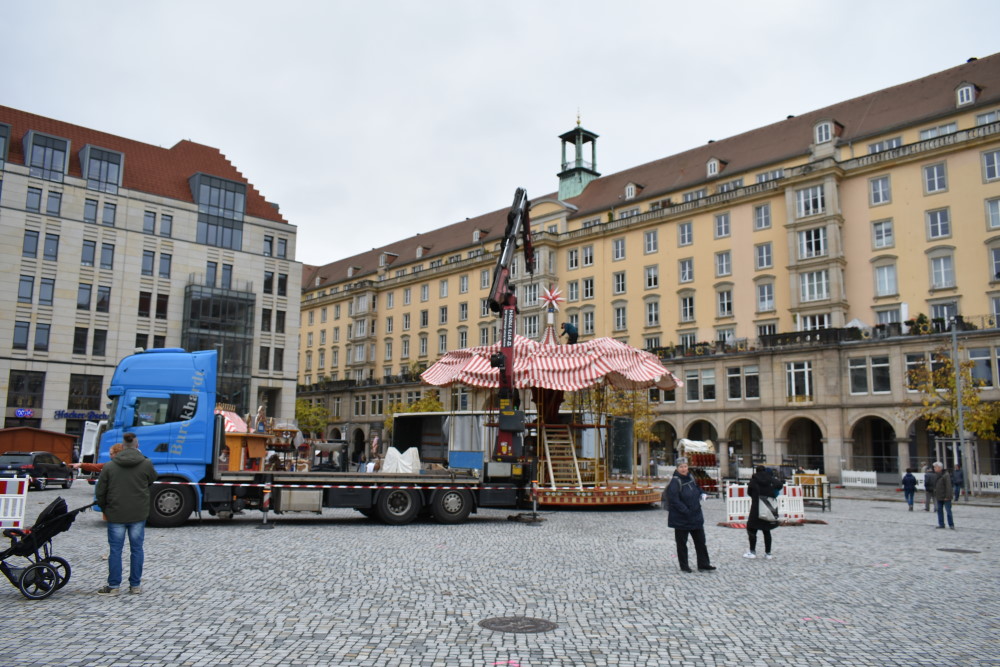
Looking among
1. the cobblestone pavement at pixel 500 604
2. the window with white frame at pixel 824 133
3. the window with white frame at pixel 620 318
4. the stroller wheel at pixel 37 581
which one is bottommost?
the cobblestone pavement at pixel 500 604

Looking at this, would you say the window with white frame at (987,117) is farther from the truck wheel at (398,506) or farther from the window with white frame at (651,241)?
the truck wheel at (398,506)

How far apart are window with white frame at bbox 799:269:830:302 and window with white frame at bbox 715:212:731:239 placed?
7391 millimetres

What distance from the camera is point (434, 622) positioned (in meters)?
8.08

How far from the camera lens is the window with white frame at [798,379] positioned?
47903 mm

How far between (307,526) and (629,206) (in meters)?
51.7

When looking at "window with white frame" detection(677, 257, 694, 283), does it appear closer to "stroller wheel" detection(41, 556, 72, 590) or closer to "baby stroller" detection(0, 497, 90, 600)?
"stroller wheel" detection(41, 556, 72, 590)

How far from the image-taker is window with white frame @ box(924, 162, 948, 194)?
46344mm

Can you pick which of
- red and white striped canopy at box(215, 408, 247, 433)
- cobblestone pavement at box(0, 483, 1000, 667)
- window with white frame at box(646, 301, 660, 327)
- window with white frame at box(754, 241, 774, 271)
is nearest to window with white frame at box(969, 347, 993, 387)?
window with white frame at box(754, 241, 774, 271)

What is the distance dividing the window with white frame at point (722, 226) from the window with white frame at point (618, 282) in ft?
29.5

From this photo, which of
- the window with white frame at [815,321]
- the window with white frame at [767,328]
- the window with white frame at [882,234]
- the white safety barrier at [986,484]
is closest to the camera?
the white safety barrier at [986,484]

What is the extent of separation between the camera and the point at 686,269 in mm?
58594

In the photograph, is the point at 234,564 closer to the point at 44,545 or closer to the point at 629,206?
the point at 44,545

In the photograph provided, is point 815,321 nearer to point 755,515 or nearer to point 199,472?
point 755,515

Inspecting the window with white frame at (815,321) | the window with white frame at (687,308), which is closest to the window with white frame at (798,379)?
the window with white frame at (815,321)
